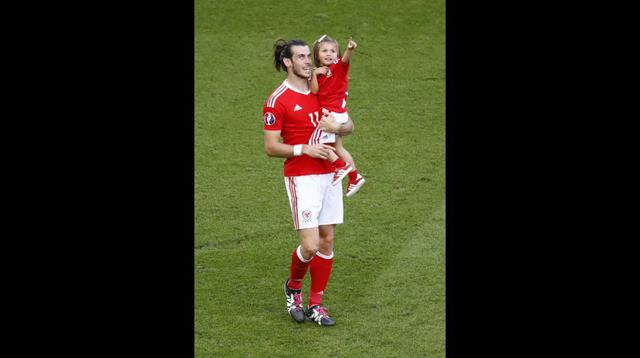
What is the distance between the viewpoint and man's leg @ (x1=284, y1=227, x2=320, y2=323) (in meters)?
8.20

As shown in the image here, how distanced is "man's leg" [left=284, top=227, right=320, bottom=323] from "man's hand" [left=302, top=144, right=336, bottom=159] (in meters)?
0.58

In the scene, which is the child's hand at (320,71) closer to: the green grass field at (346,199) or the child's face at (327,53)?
the child's face at (327,53)

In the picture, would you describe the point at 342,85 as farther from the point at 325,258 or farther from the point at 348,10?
the point at 348,10

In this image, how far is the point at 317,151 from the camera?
7973mm

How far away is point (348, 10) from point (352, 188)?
6.15 meters

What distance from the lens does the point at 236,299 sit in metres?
8.86

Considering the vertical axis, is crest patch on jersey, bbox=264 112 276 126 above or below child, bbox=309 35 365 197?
below

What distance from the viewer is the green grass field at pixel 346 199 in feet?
27.4

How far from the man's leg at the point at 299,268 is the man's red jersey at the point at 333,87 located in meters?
0.92

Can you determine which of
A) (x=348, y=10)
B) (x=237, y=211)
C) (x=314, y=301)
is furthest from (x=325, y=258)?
(x=348, y=10)

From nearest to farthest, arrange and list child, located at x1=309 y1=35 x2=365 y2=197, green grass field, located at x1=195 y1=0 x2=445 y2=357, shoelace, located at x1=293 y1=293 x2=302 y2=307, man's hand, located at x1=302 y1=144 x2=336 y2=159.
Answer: man's hand, located at x1=302 y1=144 x2=336 y2=159 < child, located at x1=309 y1=35 x2=365 y2=197 < green grass field, located at x1=195 y1=0 x2=445 y2=357 < shoelace, located at x1=293 y1=293 x2=302 y2=307

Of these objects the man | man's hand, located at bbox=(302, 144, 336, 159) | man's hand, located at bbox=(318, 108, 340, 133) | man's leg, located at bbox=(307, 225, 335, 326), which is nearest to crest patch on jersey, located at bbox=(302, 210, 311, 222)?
the man

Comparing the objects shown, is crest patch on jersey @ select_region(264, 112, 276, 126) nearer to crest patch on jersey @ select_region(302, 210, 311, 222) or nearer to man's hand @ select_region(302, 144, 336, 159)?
man's hand @ select_region(302, 144, 336, 159)

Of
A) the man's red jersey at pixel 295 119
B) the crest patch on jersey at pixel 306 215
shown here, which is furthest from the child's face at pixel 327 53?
the crest patch on jersey at pixel 306 215
